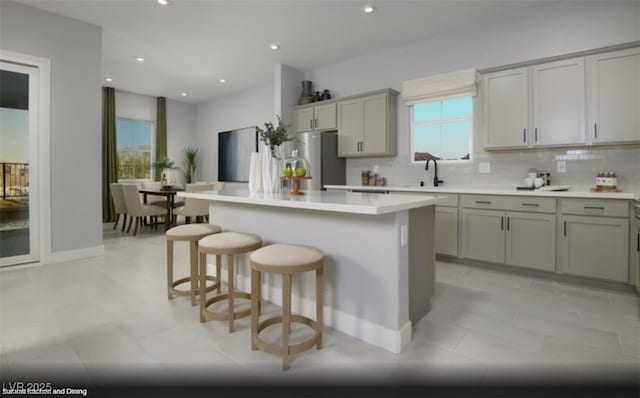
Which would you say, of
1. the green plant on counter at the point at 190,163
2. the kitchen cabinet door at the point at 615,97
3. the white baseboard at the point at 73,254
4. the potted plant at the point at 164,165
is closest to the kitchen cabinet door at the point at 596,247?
the kitchen cabinet door at the point at 615,97

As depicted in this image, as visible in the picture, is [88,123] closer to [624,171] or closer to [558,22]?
[558,22]

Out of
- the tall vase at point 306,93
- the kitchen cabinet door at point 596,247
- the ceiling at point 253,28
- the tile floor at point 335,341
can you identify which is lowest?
the tile floor at point 335,341

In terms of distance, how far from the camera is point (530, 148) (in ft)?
11.9

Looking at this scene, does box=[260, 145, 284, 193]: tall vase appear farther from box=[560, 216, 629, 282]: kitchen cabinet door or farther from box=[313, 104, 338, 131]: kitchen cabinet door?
box=[560, 216, 629, 282]: kitchen cabinet door

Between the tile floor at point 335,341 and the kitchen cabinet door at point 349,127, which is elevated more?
the kitchen cabinet door at point 349,127

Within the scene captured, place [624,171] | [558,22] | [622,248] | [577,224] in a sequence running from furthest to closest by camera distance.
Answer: [558,22] → [624,171] → [577,224] → [622,248]

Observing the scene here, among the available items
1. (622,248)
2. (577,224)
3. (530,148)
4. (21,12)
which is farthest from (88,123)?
(622,248)

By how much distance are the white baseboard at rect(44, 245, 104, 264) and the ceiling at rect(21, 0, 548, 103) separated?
2833 mm

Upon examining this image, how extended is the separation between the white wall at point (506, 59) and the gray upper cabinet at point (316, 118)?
477mm

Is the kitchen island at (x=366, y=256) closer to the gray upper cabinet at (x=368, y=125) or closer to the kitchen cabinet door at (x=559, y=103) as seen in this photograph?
the kitchen cabinet door at (x=559, y=103)

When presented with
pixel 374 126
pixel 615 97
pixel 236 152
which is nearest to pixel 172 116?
pixel 236 152

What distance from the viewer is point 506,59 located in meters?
3.87

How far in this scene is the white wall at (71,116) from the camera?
3.72 m

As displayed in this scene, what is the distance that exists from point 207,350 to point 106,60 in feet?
18.5
